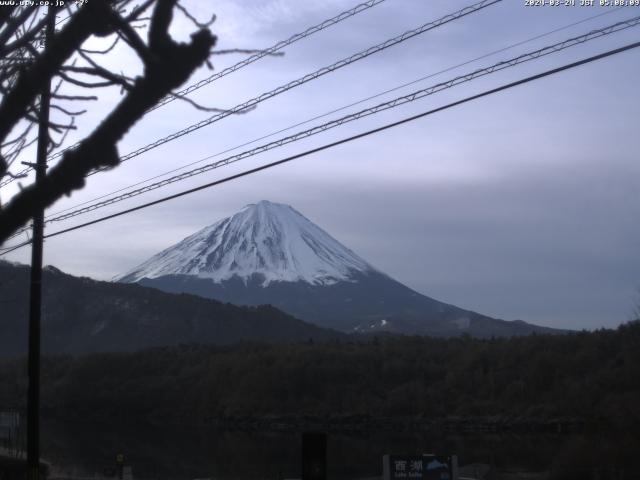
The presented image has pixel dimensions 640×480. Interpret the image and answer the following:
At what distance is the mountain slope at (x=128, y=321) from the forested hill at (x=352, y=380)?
27.2 meters

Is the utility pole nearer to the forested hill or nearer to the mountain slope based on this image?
the forested hill

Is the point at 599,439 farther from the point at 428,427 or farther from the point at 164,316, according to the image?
the point at 164,316

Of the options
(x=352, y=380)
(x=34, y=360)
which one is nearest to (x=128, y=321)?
(x=352, y=380)

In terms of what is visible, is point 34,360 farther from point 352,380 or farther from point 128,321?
point 128,321

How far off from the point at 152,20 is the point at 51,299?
118073 millimetres

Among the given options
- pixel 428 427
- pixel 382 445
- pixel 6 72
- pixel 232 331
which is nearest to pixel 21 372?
pixel 428 427

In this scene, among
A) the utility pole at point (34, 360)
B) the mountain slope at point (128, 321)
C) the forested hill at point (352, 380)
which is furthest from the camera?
the mountain slope at point (128, 321)

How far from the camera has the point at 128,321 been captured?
117 m

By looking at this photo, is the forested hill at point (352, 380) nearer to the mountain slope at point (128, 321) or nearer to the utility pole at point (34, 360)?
the mountain slope at point (128, 321)

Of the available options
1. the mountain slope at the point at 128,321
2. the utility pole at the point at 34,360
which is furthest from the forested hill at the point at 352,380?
the utility pole at the point at 34,360

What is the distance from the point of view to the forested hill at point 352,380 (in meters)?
59.2

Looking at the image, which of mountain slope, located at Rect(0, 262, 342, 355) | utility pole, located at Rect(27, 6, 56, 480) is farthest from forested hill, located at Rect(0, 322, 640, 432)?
utility pole, located at Rect(27, 6, 56, 480)

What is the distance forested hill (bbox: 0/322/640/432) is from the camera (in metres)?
59.2

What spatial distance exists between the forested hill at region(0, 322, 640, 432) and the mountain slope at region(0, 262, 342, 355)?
1071 inches
